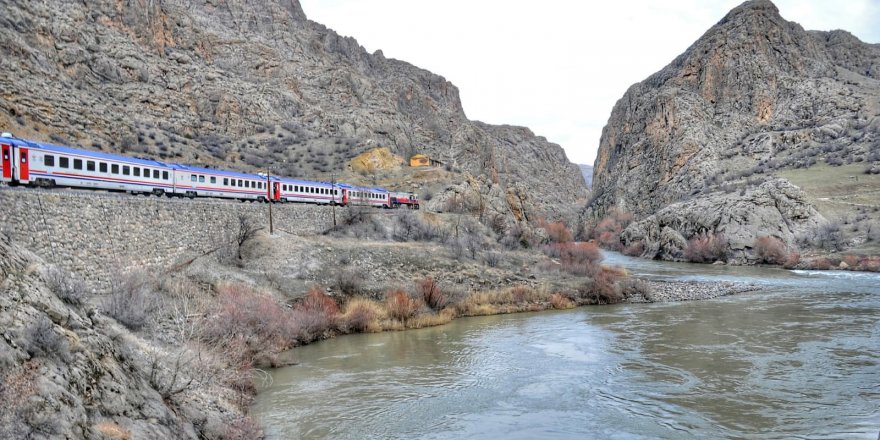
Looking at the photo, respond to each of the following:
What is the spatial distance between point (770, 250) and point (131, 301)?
59982mm

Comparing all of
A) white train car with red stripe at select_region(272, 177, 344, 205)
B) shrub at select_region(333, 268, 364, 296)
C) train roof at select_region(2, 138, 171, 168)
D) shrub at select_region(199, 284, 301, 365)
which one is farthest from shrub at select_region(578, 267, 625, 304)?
train roof at select_region(2, 138, 171, 168)

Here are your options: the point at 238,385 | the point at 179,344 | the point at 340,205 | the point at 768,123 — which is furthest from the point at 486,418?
the point at 768,123

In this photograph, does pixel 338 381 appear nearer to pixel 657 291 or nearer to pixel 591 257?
pixel 657 291

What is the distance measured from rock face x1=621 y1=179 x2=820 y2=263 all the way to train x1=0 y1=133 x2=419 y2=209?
139 ft

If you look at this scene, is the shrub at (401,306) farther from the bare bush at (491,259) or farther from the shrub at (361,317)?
the bare bush at (491,259)

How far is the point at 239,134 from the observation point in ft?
199

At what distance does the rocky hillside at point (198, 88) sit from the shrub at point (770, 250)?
34488 mm

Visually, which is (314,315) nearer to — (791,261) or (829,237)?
(791,261)

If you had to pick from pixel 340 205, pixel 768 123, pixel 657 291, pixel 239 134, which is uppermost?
pixel 768 123

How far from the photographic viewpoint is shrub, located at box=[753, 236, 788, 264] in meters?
54.1

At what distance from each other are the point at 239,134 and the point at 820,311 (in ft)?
188

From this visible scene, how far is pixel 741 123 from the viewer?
99938mm

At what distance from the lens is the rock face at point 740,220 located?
58469 mm

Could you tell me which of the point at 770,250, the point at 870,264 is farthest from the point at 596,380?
the point at 770,250
